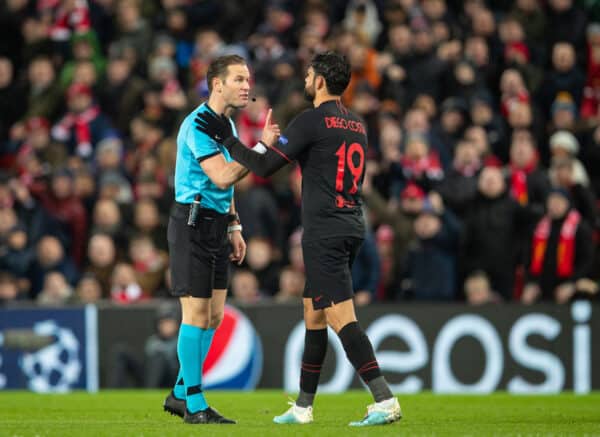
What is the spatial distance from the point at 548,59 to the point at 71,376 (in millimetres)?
7659

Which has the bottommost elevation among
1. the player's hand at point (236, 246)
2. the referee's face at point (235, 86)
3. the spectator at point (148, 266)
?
the spectator at point (148, 266)

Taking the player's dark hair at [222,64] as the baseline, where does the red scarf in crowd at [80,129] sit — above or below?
above

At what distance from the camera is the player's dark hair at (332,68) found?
8.12 meters

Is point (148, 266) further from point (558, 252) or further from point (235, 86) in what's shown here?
point (235, 86)

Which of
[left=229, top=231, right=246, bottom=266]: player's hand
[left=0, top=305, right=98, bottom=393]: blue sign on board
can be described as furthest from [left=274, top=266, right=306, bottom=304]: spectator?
[left=229, top=231, right=246, bottom=266]: player's hand

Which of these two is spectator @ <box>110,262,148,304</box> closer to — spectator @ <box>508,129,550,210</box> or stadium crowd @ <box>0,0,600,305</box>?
stadium crowd @ <box>0,0,600,305</box>

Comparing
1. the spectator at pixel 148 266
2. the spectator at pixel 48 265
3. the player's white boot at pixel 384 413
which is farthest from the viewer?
the spectator at pixel 48 265

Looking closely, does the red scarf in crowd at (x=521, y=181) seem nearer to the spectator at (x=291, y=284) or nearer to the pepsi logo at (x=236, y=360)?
the spectator at (x=291, y=284)

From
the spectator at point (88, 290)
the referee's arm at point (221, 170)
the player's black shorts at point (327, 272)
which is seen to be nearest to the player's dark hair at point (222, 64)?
the referee's arm at point (221, 170)

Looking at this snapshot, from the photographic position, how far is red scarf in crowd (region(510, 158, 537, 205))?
566 inches

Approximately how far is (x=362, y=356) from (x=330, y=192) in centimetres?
105

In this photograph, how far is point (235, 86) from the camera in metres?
8.49

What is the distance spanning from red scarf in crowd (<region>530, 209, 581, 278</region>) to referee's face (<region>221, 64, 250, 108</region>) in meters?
5.92

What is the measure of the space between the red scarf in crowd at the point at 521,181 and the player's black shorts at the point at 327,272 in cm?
665
